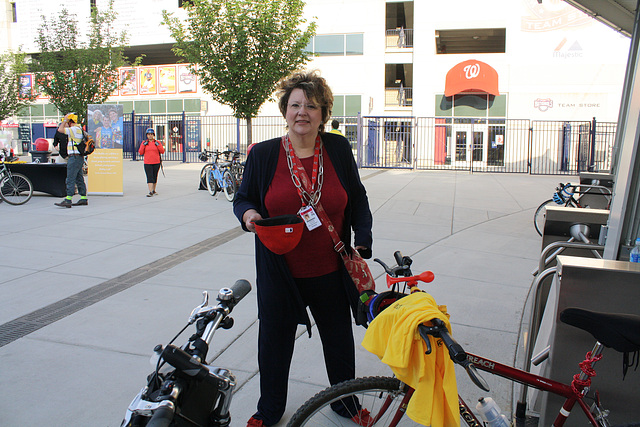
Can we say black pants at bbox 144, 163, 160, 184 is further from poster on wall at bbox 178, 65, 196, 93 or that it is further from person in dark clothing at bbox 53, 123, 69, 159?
Answer: poster on wall at bbox 178, 65, 196, 93

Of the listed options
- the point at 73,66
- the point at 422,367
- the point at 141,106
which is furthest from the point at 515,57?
the point at 422,367

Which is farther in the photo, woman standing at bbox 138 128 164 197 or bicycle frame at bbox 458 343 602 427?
woman standing at bbox 138 128 164 197

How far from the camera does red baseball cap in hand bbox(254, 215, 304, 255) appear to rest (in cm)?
250

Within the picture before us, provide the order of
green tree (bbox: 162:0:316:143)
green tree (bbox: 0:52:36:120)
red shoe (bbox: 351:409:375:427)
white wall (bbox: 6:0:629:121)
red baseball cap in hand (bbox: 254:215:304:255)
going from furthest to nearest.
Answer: green tree (bbox: 0:52:36:120), white wall (bbox: 6:0:629:121), green tree (bbox: 162:0:316:143), red baseball cap in hand (bbox: 254:215:304:255), red shoe (bbox: 351:409:375:427)

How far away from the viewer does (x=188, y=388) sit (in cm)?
177

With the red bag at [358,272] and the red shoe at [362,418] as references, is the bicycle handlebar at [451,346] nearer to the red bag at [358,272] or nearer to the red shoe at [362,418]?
the red shoe at [362,418]

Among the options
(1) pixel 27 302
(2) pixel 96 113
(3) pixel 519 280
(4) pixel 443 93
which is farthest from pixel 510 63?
(1) pixel 27 302

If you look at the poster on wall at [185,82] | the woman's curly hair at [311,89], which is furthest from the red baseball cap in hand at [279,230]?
the poster on wall at [185,82]

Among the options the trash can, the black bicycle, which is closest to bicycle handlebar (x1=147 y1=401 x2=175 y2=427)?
the black bicycle

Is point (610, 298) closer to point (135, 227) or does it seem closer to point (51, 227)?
point (135, 227)

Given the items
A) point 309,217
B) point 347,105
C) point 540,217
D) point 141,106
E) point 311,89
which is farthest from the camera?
point 141,106

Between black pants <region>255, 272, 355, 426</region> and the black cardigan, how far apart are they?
0.22ft

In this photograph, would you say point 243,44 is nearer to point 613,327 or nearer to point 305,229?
point 305,229

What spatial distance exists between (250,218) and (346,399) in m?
1.01
